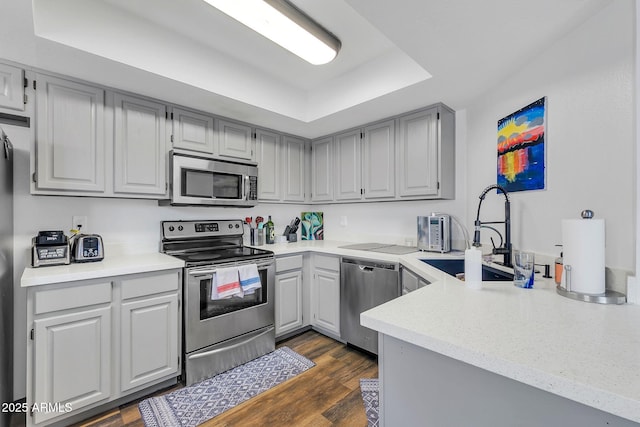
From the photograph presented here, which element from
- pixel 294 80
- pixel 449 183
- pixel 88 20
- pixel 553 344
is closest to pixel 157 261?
pixel 88 20

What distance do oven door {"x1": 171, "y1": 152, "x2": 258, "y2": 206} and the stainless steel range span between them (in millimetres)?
318

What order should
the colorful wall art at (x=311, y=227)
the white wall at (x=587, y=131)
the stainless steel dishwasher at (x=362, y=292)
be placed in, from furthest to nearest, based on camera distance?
1. the colorful wall art at (x=311, y=227)
2. the stainless steel dishwasher at (x=362, y=292)
3. the white wall at (x=587, y=131)

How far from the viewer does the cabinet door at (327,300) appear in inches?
101

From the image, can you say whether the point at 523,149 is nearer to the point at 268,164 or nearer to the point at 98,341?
the point at 268,164

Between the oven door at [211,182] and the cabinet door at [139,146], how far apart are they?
12 cm

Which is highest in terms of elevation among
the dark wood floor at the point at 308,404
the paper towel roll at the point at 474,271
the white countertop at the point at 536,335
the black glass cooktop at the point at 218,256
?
the paper towel roll at the point at 474,271

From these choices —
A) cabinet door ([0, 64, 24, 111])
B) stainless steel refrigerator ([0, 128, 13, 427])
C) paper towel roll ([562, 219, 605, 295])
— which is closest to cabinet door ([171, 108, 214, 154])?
cabinet door ([0, 64, 24, 111])

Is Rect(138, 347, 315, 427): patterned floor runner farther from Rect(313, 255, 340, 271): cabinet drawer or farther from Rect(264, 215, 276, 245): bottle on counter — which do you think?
Rect(264, 215, 276, 245): bottle on counter

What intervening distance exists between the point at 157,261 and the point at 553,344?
212 cm

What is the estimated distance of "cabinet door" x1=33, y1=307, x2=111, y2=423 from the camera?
1.51 metres

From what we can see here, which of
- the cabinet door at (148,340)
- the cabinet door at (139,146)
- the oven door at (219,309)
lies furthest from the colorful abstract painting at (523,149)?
the cabinet door at (139,146)

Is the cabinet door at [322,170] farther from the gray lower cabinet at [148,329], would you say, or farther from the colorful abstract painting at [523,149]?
the gray lower cabinet at [148,329]

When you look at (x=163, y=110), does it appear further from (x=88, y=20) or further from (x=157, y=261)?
(x=157, y=261)

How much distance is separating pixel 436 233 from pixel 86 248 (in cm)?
258
